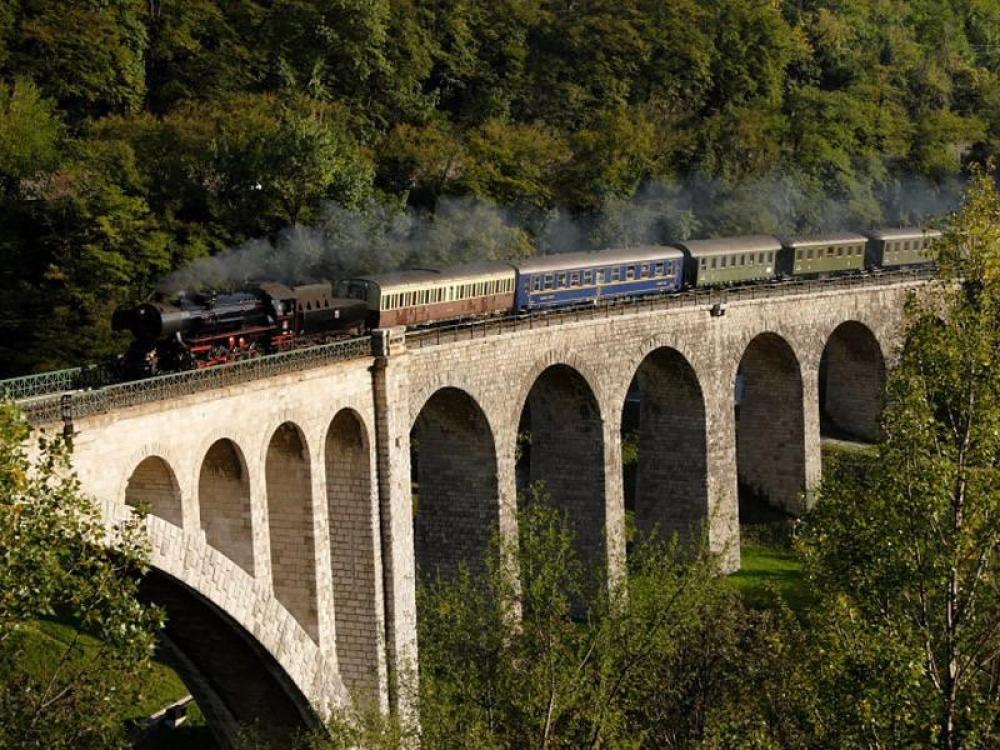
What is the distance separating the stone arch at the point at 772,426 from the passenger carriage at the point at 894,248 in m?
10.2

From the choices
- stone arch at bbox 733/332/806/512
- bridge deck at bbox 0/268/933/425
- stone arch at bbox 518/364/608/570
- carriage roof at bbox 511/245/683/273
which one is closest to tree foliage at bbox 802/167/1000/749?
bridge deck at bbox 0/268/933/425

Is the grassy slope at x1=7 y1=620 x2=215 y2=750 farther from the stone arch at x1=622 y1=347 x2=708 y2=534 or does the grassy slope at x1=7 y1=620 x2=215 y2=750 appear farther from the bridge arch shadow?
the stone arch at x1=622 y1=347 x2=708 y2=534

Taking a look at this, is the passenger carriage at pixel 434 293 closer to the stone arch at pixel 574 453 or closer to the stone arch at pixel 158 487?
the stone arch at pixel 574 453

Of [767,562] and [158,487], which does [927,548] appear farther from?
[767,562]

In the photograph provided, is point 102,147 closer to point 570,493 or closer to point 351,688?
point 570,493

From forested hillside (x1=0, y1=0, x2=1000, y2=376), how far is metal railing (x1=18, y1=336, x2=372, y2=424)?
52.9 feet

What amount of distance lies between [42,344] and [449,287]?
1346 cm

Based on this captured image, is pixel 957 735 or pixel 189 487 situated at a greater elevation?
pixel 189 487

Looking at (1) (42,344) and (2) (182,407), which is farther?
(1) (42,344)

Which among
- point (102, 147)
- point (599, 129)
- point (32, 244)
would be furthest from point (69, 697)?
point (599, 129)

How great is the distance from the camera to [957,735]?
94.2 feet

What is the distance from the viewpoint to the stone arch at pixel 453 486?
5003cm

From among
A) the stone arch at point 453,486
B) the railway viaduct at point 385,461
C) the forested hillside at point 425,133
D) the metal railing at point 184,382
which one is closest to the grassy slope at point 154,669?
the railway viaduct at point 385,461

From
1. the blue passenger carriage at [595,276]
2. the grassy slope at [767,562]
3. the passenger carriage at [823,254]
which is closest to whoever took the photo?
the blue passenger carriage at [595,276]
